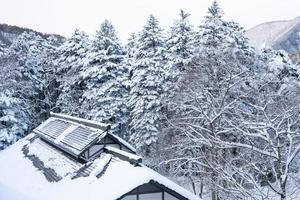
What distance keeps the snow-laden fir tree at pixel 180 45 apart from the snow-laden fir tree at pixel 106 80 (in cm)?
566

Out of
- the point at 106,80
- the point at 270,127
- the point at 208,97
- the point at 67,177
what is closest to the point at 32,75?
the point at 106,80

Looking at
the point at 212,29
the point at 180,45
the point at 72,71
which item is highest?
the point at 212,29

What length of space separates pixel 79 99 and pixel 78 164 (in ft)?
63.5

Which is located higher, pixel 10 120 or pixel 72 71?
pixel 72 71

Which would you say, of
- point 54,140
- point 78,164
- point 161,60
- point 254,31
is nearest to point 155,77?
point 161,60

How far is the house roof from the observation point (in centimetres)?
1130

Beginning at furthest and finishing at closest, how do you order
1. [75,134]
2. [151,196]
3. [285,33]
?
[285,33]
[75,134]
[151,196]

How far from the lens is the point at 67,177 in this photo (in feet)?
46.9

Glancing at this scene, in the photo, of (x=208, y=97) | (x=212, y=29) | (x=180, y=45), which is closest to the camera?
(x=208, y=97)

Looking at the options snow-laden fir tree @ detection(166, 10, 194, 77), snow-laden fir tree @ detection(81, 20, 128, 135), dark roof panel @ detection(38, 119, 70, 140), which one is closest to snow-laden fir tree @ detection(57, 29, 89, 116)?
snow-laden fir tree @ detection(81, 20, 128, 135)

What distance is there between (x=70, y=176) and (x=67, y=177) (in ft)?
0.50

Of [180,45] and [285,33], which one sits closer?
[180,45]

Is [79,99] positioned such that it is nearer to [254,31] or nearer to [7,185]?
[7,185]

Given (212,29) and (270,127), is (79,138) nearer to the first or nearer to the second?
(270,127)
